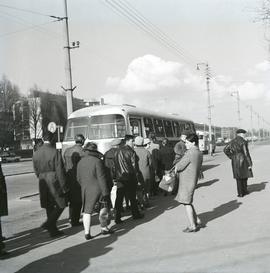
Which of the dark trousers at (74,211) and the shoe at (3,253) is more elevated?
the dark trousers at (74,211)

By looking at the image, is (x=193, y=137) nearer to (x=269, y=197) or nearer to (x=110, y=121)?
(x=269, y=197)

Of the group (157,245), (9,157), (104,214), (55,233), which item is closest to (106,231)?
(104,214)

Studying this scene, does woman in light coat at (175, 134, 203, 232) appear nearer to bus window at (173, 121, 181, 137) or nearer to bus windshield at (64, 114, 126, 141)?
bus windshield at (64, 114, 126, 141)

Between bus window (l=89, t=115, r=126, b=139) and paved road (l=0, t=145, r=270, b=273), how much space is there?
6.62 metres

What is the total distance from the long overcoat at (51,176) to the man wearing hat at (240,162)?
608 centimetres

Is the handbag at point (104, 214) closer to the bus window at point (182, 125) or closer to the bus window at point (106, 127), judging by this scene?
the bus window at point (106, 127)

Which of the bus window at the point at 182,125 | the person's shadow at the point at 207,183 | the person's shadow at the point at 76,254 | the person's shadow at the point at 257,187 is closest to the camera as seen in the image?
the person's shadow at the point at 76,254

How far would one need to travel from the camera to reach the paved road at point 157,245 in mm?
6023

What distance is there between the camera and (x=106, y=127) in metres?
17.6

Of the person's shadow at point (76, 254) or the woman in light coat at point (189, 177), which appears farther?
the woman in light coat at point (189, 177)

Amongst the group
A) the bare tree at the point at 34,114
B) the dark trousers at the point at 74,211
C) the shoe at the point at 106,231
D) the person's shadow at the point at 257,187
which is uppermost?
the bare tree at the point at 34,114

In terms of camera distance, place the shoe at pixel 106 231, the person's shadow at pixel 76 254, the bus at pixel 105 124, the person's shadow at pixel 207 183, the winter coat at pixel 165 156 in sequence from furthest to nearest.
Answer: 1. the bus at pixel 105 124
2. the person's shadow at pixel 207 183
3. the winter coat at pixel 165 156
4. the shoe at pixel 106 231
5. the person's shadow at pixel 76 254

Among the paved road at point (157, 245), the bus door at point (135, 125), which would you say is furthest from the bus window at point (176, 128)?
the paved road at point (157, 245)

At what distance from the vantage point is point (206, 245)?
23.1 feet
